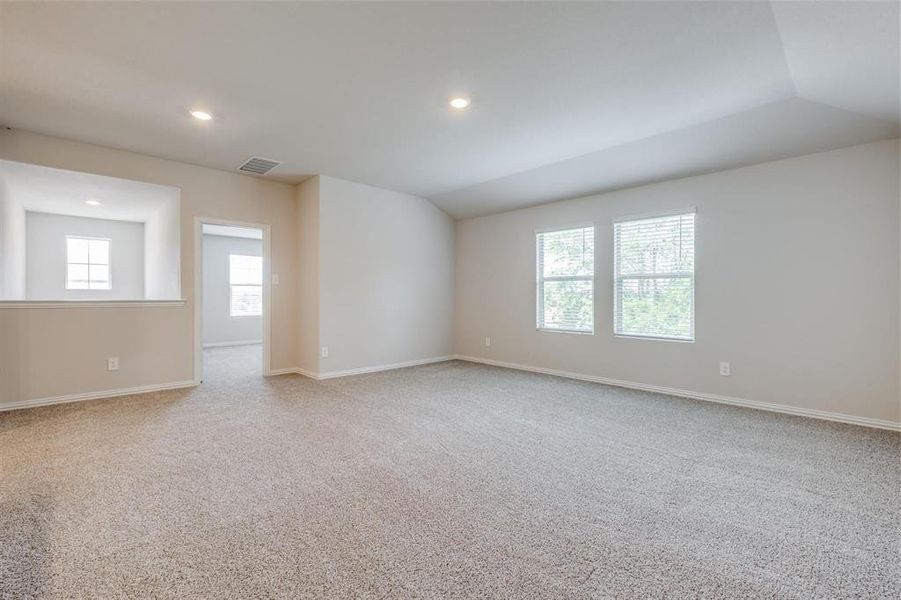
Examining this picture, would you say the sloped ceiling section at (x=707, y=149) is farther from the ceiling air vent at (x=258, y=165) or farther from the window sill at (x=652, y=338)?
the ceiling air vent at (x=258, y=165)

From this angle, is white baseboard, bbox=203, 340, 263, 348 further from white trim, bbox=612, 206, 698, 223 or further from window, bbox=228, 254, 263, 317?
white trim, bbox=612, 206, 698, 223

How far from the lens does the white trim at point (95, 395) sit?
367 cm

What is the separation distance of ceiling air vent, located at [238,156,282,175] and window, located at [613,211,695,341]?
406cm

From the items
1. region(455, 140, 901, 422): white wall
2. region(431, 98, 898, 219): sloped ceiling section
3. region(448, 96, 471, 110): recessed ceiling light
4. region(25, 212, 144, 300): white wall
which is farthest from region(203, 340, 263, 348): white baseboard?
region(448, 96, 471, 110): recessed ceiling light

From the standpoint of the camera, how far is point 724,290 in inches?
156

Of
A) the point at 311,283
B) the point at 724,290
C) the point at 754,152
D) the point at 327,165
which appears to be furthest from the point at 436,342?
the point at 754,152

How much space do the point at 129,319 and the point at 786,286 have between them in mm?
6510

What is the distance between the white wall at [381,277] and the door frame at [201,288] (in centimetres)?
78

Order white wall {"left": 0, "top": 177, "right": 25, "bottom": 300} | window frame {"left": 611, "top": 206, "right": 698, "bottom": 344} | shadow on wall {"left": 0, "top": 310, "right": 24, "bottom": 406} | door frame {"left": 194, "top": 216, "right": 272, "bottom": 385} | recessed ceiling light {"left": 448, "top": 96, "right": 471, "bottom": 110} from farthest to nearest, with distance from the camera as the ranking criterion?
white wall {"left": 0, "top": 177, "right": 25, "bottom": 300} < door frame {"left": 194, "top": 216, "right": 272, "bottom": 385} < window frame {"left": 611, "top": 206, "right": 698, "bottom": 344} < shadow on wall {"left": 0, "top": 310, "right": 24, "bottom": 406} < recessed ceiling light {"left": 448, "top": 96, "right": 471, "bottom": 110}

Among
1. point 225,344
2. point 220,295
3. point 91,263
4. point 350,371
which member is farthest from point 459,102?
point 91,263

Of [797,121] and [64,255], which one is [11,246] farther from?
[797,121]

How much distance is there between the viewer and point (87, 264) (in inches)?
291

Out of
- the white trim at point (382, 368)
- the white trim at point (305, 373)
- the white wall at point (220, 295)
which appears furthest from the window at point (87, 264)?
the white trim at point (382, 368)

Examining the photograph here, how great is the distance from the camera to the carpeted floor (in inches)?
58.8
